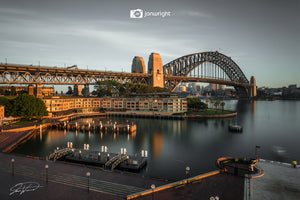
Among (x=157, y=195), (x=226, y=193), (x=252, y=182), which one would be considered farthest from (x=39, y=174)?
(x=252, y=182)

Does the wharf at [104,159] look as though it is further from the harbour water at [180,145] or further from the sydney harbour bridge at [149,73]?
the sydney harbour bridge at [149,73]

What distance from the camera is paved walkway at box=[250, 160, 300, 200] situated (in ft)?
41.5

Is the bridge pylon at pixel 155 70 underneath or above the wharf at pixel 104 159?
above

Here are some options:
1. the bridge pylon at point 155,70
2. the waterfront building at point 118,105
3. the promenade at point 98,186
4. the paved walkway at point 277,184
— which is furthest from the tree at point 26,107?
the bridge pylon at point 155,70

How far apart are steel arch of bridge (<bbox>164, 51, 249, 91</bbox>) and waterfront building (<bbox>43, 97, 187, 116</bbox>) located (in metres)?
37.3

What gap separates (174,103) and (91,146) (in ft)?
132

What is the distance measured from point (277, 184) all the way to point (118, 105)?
64.1m

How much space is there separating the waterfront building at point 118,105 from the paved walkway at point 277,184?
4899 cm

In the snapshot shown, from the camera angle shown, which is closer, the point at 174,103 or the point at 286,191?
the point at 286,191

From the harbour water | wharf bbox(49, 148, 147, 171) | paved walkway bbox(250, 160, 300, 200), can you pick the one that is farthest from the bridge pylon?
paved walkway bbox(250, 160, 300, 200)

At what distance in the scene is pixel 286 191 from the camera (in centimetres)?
1333

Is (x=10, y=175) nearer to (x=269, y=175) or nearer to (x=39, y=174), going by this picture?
(x=39, y=174)

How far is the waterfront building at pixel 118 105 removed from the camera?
6141cm

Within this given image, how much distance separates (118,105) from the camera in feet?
244
